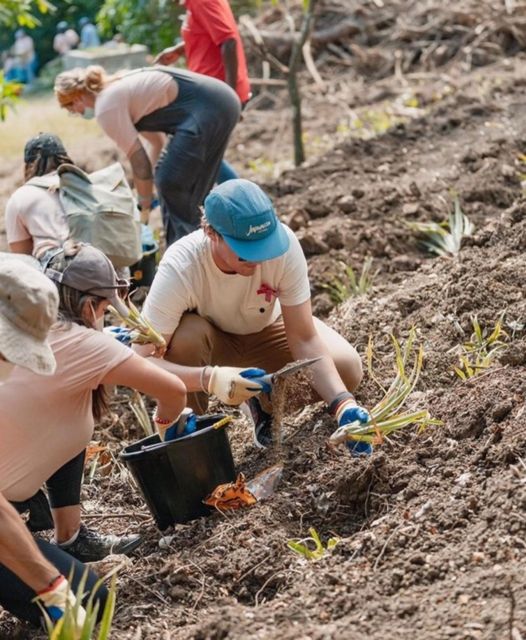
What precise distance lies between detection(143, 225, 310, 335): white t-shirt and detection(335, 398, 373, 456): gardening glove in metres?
0.44

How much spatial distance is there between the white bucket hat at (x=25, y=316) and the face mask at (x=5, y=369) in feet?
0.51

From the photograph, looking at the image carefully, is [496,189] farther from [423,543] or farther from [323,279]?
[423,543]

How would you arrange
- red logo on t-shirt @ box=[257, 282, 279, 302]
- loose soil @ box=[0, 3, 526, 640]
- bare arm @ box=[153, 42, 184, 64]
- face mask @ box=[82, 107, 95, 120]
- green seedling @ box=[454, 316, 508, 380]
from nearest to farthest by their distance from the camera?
1. loose soil @ box=[0, 3, 526, 640]
2. red logo on t-shirt @ box=[257, 282, 279, 302]
3. green seedling @ box=[454, 316, 508, 380]
4. face mask @ box=[82, 107, 95, 120]
5. bare arm @ box=[153, 42, 184, 64]

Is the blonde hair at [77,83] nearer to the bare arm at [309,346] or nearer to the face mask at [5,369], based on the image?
the bare arm at [309,346]

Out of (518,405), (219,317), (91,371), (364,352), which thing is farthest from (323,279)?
(91,371)

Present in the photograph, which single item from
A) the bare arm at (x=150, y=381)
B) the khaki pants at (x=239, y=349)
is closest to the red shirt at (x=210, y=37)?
the khaki pants at (x=239, y=349)

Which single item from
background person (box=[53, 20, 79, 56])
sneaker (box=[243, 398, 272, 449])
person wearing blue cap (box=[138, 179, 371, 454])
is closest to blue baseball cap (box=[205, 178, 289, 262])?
person wearing blue cap (box=[138, 179, 371, 454])

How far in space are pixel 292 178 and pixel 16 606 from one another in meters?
4.90

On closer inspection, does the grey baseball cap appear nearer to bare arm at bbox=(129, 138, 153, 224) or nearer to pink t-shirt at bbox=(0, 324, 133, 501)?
pink t-shirt at bbox=(0, 324, 133, 501)

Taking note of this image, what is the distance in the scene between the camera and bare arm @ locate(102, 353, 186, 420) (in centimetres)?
325

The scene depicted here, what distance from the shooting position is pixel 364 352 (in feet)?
15.6

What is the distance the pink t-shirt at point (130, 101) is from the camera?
550 centimetres

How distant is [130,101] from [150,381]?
2587mm

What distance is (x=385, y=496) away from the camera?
11.5 feet
